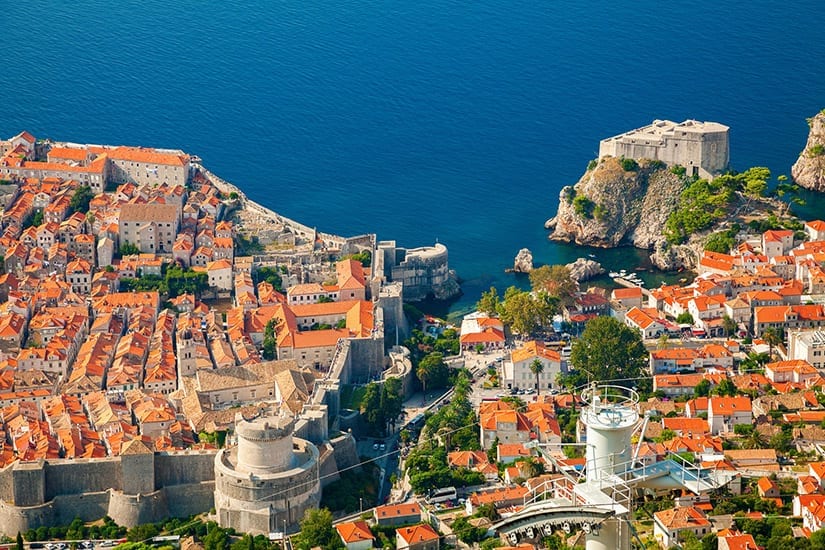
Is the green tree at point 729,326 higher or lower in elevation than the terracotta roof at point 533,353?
higher

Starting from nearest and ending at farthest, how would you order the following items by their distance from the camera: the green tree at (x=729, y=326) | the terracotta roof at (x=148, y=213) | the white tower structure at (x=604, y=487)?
the white tower structure at (x=604, y=487), the green tree at (x=729, y=326), the terracotta roof at (x=148, y=213)

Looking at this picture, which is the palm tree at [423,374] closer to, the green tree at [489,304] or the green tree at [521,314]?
the green tree at [521,314]

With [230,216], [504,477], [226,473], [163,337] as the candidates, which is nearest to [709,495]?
[504,477]

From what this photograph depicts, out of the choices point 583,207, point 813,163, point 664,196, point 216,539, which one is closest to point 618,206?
point 583,207

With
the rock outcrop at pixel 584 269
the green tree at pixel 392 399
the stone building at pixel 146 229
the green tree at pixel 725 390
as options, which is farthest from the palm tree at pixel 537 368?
the stone building at pixel 146 229

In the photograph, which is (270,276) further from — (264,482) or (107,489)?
(264,482)
